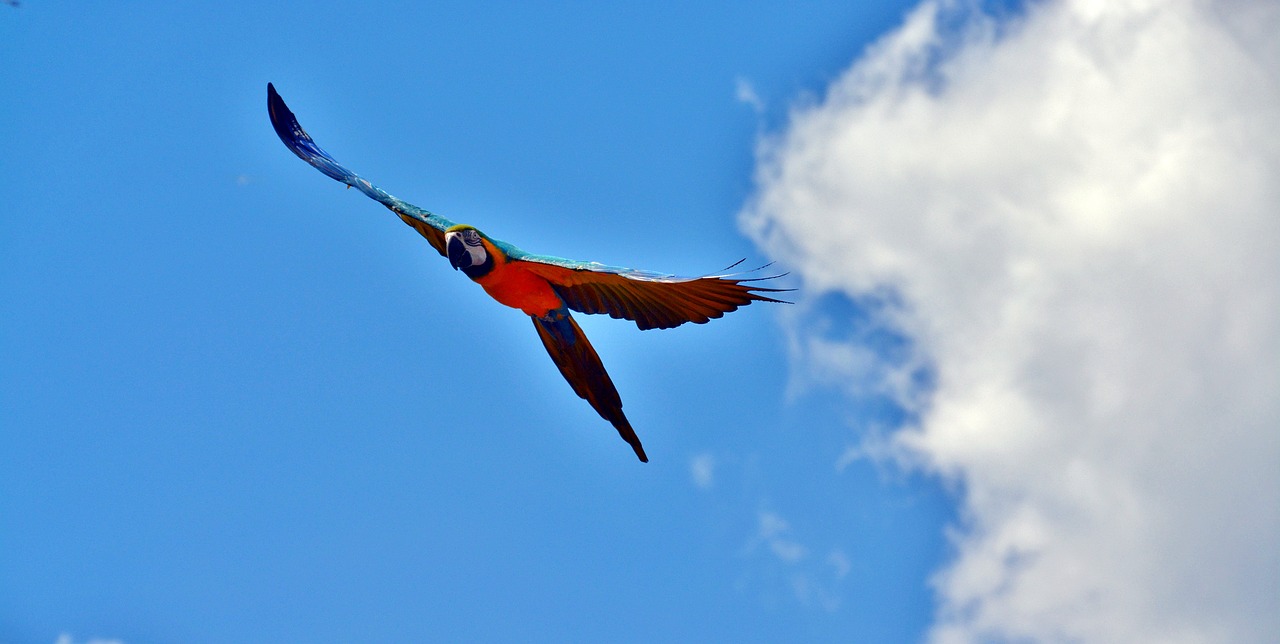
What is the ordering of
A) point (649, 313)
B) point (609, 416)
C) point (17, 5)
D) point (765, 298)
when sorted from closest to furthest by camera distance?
point (17, 5), point (765, 298), point (649, 313), point (609, 416)

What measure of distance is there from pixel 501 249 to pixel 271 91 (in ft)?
21.8

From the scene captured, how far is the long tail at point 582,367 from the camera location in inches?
982

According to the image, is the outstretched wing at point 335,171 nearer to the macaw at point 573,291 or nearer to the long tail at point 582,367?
the macaw at point 573,291

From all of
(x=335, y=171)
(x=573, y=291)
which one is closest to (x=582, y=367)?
(x=573, y=291)

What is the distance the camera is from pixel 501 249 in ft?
77.0

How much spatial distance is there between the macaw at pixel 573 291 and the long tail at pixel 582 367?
2cm

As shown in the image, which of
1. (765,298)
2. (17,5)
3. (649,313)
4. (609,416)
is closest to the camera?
(17,5)

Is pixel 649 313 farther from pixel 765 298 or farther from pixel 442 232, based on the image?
pixel 442 232

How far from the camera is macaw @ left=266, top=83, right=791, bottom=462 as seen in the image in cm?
2288

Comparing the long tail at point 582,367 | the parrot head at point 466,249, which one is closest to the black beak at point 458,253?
the parrot head at point 466,249

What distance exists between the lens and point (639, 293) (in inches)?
930

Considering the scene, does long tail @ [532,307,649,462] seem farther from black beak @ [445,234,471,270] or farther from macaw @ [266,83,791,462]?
black beak @ [445,234,471,270]

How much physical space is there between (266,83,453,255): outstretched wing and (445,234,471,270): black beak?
1.21 m

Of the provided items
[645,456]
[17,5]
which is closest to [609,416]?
[645,456]
